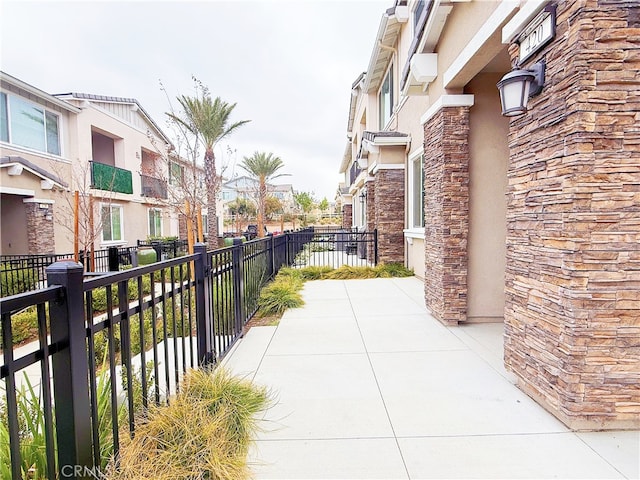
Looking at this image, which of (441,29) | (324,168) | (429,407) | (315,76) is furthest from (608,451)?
(324,168)

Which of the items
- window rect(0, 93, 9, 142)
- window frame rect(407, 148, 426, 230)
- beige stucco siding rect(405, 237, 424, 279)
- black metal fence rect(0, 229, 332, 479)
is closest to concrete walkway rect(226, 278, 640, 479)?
black metal fence rect(0, 229, 332, 479)

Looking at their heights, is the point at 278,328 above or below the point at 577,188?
below

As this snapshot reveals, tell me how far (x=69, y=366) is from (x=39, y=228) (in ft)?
48.2

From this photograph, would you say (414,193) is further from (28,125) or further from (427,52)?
(28,125)

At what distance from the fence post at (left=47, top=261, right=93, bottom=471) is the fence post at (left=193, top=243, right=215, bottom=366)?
178 cm

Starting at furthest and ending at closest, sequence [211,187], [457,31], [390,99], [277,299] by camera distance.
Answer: [211,187], [390,99], [277,299], [457,31]

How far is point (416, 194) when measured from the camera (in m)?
8.69

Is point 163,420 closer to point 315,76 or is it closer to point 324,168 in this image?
point 315,76

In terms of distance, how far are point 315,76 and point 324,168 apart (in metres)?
50.0

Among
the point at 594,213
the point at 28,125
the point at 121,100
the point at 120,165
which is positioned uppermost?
the point at 121,100

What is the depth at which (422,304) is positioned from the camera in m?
6.36

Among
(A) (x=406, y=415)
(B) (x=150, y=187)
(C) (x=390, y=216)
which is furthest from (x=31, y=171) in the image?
(A) (x=406, y=415)

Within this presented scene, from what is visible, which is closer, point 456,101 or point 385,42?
point 456,101

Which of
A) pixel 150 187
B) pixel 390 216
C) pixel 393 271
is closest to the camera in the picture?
pixel 393 271
